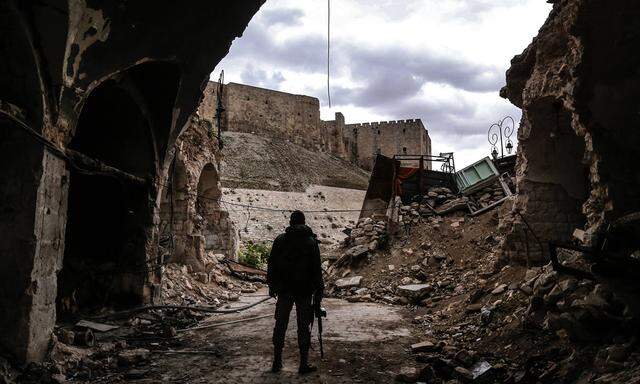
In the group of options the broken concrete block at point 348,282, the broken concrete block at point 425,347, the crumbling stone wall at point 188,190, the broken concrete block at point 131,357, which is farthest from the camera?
the broken concrete block at point 348,282

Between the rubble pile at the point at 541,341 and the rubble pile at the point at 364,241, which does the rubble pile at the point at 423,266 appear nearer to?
the rubble pile at the point at 364,241

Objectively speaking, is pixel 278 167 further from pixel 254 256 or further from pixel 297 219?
pixel 297 219

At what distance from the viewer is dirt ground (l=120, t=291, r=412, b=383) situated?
164 inches

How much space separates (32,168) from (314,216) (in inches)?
945

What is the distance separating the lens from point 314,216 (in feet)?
92.3

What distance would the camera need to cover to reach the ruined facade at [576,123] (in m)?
3.93

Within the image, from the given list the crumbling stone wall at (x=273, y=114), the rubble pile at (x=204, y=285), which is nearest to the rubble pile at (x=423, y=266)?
the rubble pile at (x=204, y=285)

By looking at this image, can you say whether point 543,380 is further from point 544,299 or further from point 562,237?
point 562,237

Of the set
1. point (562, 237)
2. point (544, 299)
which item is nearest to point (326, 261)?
point (562, 237)

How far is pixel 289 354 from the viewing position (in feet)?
16.1

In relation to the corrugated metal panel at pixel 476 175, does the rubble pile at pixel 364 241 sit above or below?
below

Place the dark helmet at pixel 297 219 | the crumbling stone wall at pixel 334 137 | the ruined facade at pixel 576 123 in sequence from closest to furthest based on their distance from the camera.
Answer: the ruined facade at pixel 576 123 < the dark helmet at pixel 297 219 < the crumbling stone wall at pixel 334 137

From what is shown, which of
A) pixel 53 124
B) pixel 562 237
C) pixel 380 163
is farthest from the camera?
pixel 380 163

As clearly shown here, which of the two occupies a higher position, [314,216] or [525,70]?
[525,70]
